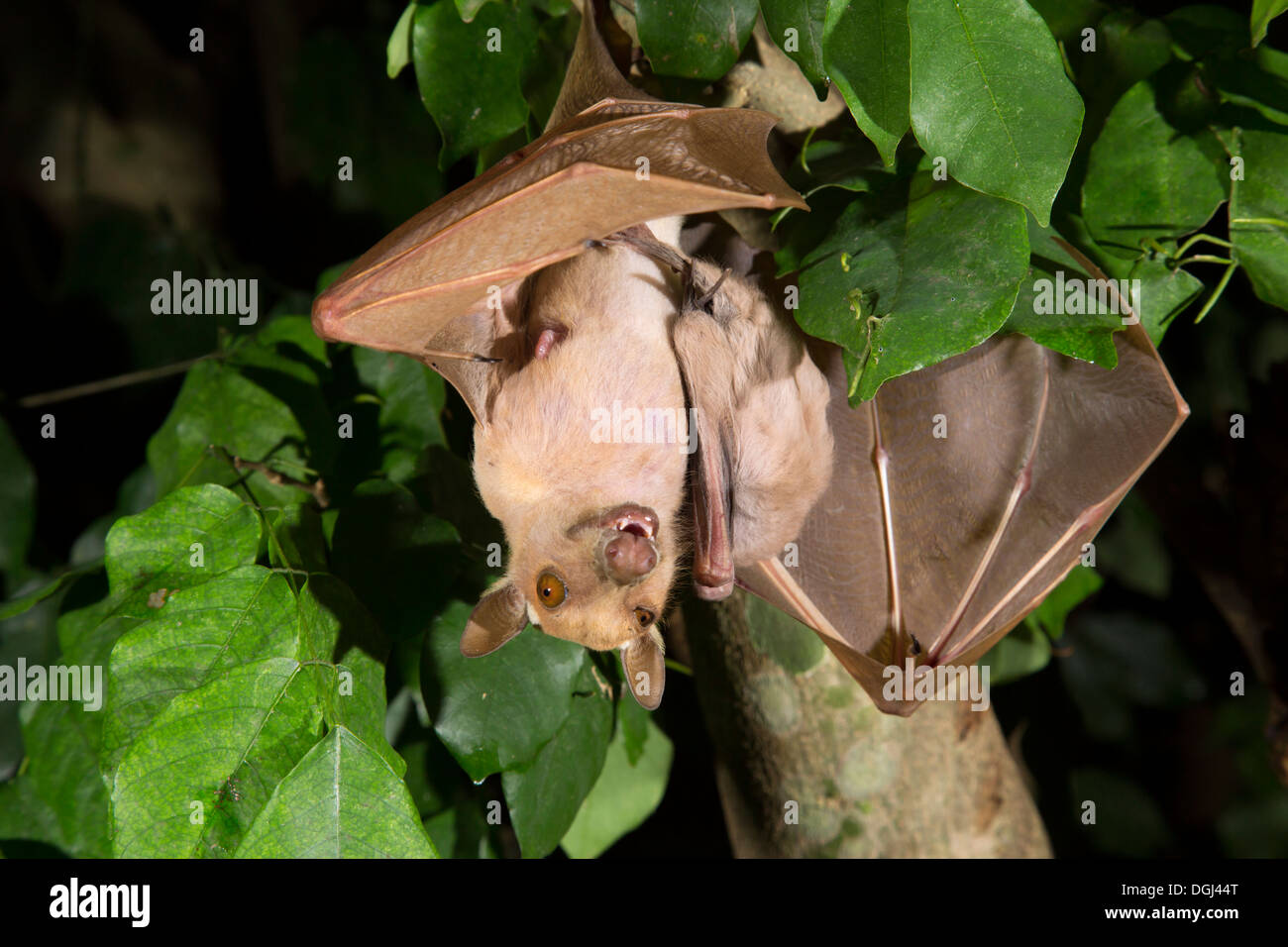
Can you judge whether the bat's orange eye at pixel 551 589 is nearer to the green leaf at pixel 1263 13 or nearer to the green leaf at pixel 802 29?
the green leaf at pixel 802 29

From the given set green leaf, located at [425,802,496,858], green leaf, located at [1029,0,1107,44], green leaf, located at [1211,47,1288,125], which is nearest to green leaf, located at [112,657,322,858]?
green leaf, located at [425,802,496,858]

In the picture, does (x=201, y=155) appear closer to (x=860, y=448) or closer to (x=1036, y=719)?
(x=860, y=448)

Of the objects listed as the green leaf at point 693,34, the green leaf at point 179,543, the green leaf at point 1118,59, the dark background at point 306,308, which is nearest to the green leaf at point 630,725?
the dark background at point 306,308

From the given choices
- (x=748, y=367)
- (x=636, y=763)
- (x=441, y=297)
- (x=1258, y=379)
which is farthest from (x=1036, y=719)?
(x=441, y=297)

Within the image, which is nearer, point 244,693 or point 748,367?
point 244,693

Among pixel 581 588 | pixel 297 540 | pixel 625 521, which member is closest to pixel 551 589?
pixel 581 588

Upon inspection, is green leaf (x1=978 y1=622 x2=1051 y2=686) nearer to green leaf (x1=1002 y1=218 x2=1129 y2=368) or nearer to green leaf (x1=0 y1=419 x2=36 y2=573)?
green leaf (x1=1002 y1=218 x2=1129 y2=368)
